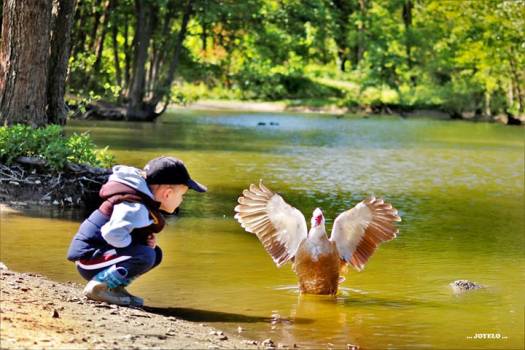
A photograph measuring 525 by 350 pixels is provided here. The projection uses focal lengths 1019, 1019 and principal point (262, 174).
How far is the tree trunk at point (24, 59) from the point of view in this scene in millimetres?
14195

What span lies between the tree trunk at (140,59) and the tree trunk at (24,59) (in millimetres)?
21598

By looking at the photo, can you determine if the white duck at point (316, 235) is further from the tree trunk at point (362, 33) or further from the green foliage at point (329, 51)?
the tree trunk at point (362, 33)

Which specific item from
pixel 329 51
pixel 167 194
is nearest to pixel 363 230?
pixel 167 194

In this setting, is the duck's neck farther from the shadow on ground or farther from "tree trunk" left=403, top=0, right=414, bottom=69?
"tree trunk" left=403, top=0, right=414, bottom=69

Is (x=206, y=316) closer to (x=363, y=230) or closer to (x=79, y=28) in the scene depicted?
(x=363, y=230)

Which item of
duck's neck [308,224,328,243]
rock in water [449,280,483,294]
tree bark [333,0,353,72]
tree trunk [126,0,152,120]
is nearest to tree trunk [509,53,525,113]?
tree bark [333,0,353,72]

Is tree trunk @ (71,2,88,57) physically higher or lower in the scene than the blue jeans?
higher

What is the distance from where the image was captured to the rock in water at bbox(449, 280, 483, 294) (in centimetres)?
889

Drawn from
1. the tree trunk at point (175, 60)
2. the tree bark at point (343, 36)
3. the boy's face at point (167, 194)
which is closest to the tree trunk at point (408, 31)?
the tree bark at point (343, 36)

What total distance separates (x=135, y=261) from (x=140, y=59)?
3041 centimetres

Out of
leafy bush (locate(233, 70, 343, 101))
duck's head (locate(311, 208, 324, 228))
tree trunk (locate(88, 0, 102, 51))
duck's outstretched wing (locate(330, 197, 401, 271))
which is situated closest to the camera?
duck's head (locate(311, 208, 324, 228))

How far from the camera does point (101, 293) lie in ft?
23.4

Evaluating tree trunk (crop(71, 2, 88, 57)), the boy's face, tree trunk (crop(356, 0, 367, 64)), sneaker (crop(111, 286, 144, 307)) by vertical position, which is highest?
tree trunk (crop(356, 0, 367, 64))

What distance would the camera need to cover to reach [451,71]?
199 ft
